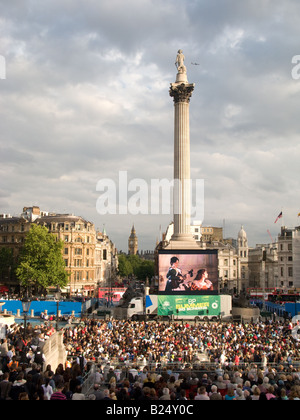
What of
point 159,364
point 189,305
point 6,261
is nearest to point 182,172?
point 189,305

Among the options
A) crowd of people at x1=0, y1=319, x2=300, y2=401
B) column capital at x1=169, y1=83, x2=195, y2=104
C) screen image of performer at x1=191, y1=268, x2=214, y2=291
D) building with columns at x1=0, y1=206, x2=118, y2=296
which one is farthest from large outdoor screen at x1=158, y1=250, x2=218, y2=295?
building with columns at x1=0, y1=206, x2=118, y2=296

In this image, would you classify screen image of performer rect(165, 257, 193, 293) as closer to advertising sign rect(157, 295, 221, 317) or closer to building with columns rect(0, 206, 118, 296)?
advertising sign rect(157, 295, 221, 317)

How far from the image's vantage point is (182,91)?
188 ft

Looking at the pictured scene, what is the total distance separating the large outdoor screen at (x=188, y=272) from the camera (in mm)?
45906

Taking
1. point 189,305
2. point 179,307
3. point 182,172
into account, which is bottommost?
point 179,307

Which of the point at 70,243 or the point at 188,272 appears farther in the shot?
the point at 70,243

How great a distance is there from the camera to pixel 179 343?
26.2 metres

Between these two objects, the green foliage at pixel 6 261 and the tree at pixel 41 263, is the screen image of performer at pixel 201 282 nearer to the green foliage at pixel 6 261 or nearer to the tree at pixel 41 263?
A: the tree at pixel 41 263

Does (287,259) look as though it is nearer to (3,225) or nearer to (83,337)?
(3,225)

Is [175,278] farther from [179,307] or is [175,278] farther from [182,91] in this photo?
[182,91]

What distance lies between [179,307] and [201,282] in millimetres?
3983

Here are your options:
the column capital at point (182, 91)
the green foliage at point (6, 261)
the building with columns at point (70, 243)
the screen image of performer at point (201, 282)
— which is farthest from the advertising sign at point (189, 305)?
the green foliage at point (6, 261)
